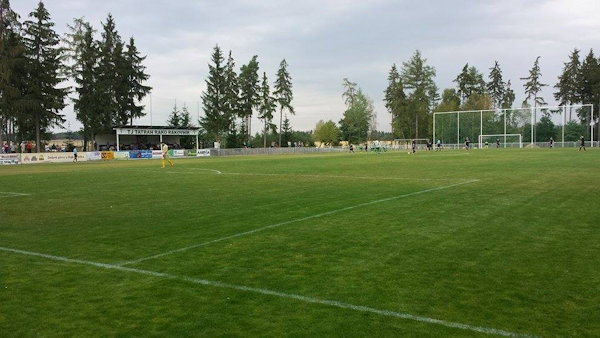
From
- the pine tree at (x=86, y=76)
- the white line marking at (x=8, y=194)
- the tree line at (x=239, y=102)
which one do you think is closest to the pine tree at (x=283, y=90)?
the tree line at (x=239, y=102)

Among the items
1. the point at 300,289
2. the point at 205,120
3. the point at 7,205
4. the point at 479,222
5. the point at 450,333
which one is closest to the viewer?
the point at 450,333

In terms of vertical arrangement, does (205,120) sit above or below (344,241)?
above

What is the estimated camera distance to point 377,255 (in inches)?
267

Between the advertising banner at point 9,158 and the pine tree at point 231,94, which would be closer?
the advertising banner at point 9,158

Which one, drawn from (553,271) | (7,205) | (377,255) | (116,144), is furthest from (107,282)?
(116,144)

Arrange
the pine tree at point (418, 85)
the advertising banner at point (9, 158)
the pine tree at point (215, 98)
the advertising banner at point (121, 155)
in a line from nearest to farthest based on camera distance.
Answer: the advertising banner at point (9, 158), the advertising banner at point (121, 155), the pine tree at point (215, 98), the pine tree at point (418, 85)

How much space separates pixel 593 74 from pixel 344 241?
4003 inches

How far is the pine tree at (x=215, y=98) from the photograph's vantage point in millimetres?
87250

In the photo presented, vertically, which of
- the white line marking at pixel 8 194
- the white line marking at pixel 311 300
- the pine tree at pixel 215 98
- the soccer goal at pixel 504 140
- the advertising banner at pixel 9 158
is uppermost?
the pine tree at pixel 215 98

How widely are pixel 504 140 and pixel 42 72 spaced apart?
6732cm

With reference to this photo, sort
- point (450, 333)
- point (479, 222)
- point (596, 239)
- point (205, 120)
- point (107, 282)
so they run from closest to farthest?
point (450, 333)
point (107, 282)
point (596, 239)
point (479, 222)
point (205, 120)

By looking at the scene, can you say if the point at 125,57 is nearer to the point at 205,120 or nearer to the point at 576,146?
the point at 205,120

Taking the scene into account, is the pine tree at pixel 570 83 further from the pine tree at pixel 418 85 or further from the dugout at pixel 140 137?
the dugout at pixel 140 137

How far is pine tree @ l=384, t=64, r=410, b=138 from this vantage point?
107 metres
